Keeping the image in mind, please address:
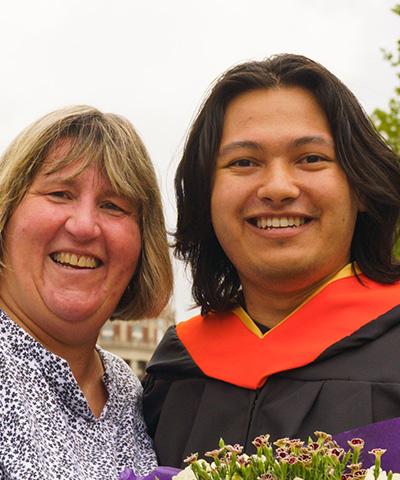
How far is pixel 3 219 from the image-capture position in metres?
3.02

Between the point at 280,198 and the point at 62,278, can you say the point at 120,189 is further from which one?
the point at 280,198

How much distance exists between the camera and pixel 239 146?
121 inches

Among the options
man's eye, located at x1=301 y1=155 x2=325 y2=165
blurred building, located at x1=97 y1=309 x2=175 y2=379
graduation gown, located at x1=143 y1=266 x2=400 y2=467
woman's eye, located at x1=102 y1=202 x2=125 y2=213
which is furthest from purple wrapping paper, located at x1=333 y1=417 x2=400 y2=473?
blurred building, located at x1=97 y1=309 x2=175 y2=379

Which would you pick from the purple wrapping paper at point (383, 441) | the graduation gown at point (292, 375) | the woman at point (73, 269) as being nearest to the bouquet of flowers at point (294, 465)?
the purple wrapping paper at point (383, 441)

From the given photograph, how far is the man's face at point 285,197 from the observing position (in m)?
2.94

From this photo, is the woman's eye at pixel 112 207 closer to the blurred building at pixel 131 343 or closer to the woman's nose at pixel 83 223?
the woman's nose at pixel 83 223

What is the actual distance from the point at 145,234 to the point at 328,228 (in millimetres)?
932

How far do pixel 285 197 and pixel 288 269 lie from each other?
33 cm

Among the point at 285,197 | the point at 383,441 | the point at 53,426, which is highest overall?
the point at 285,197

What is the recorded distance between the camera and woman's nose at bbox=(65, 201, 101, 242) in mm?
2994

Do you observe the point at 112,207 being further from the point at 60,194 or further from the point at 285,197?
the point at 285,197

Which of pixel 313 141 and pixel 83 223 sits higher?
pixel 313 141

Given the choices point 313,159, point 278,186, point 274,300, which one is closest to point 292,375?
point 274,300

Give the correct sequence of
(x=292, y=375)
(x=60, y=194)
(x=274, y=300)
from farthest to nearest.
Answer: (x=274, y=300) < (x=60, y=194) < (x=292, y=375)
